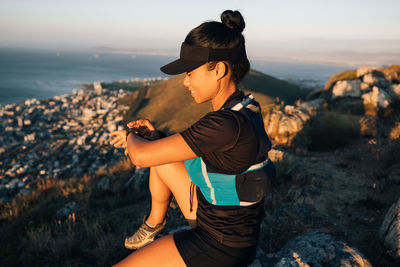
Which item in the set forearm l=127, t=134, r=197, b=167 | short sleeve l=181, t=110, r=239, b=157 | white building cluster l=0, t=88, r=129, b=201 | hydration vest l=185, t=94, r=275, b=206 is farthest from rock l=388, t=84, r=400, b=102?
white building cluster l=0, t=88, r=129, b=201

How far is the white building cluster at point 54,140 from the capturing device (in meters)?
10.8

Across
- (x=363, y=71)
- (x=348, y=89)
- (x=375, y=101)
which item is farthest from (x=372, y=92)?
(x=363, y=71)

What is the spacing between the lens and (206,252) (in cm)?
168

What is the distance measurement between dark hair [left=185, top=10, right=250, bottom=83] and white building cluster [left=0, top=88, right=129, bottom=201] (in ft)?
27.5

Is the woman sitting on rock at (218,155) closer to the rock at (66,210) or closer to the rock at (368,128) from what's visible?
the rock at (66,210)

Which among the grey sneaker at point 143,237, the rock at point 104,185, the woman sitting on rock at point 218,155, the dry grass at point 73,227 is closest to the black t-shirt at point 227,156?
the woman sitting on rock at point 218,155

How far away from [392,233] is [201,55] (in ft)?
9.39

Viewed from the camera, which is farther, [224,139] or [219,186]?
[219,186]

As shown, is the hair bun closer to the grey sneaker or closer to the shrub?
the grey sneaker

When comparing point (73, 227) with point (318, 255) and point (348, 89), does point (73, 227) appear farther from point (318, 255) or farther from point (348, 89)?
point (348, 89)

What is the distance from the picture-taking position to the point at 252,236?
178 cm

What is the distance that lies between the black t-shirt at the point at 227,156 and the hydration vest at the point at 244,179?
0.05 metres

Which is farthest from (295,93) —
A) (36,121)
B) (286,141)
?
(36,121)

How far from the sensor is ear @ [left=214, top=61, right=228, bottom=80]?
1.70m
